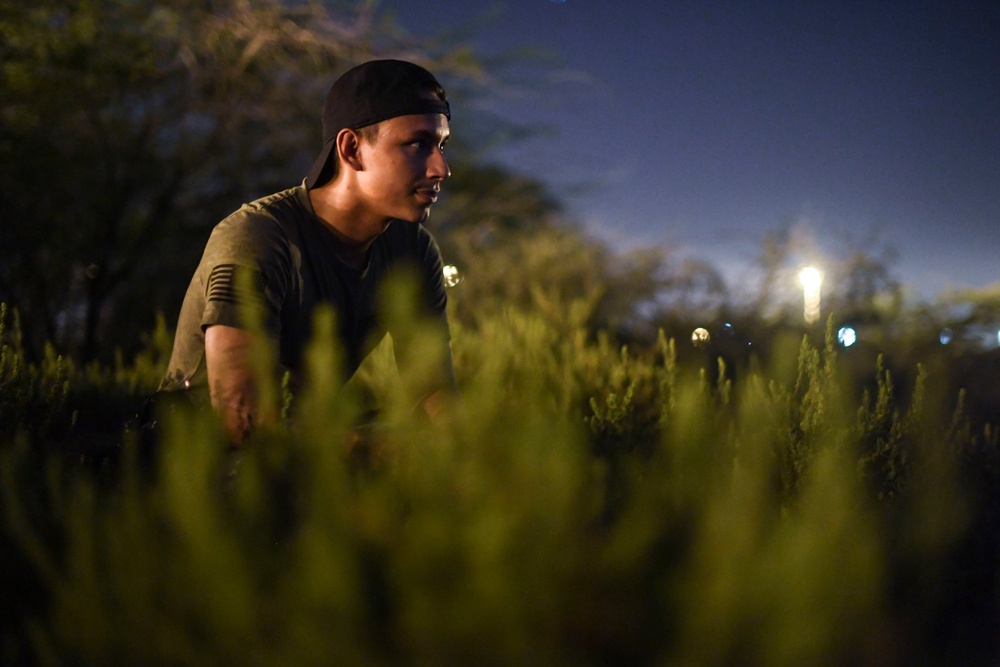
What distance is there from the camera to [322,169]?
287 centimetres

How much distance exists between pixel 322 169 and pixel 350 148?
0.12 meters

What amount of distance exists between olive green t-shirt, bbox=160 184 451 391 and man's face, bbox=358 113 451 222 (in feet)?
0.81

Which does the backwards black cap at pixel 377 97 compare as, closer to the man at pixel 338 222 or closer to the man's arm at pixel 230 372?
the man at pixel 338 222

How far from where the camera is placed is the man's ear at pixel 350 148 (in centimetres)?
282

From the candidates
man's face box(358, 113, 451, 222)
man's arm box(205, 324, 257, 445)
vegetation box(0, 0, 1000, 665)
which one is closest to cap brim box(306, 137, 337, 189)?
man's face box(358, 113, 451, 222)

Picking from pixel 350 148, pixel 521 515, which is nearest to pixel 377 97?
pixel 350 148

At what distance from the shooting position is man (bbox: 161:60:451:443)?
255cm

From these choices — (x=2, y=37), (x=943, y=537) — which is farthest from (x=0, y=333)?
(x=2, y=37)

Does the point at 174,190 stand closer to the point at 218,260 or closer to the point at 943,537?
the point at 218,260

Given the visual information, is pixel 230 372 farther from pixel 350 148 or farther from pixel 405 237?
pixel 405 237

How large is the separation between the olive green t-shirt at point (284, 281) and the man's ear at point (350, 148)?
0.21 m

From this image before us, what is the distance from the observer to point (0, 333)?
7.45 feet

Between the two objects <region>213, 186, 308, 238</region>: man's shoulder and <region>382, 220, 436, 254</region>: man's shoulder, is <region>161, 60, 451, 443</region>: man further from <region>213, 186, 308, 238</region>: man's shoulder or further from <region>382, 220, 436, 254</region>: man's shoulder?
<region>382, 220, 436, 254</region>: man's shoulder

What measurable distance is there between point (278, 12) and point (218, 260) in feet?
14.9
